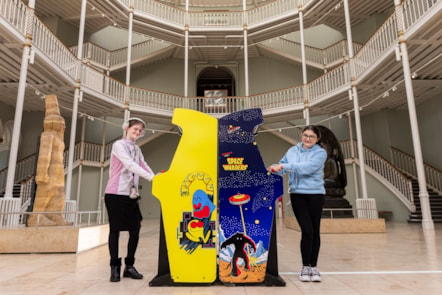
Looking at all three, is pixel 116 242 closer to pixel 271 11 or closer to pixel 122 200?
pixel 122 200

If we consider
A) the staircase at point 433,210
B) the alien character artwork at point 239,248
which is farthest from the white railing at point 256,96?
the alien character artwork at point 239,248

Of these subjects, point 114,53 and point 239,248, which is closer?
point 239,248

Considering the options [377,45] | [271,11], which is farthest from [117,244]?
[271,11]

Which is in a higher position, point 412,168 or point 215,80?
point 215,80

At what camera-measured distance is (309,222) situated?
2393mm

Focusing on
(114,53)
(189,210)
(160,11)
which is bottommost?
(189,210)

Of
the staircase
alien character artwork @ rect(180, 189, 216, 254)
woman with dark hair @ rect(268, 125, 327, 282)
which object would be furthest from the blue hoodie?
the staircase

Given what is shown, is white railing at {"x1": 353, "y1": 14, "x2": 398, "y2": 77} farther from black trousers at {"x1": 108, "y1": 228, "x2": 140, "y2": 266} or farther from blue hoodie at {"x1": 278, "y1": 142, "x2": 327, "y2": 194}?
black trousers at {"x1": 108, "y1": 228, "x2": 140, "y2": 266}

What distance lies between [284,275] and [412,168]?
39.6 ft

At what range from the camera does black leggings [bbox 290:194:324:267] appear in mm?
2384

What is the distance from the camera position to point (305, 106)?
11.6 metres

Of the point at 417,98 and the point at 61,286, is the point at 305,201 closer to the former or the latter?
the point at 61,286

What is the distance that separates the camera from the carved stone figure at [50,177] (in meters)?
4.97

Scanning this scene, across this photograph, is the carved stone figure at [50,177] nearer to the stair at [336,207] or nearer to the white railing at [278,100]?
the stair at [336,207]
